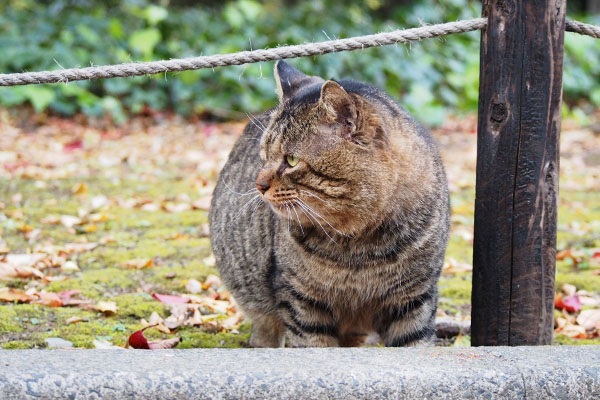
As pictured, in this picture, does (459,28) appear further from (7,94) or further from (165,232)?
(7,94)

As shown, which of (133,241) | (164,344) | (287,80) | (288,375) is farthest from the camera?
(133,241)

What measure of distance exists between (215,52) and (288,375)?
26.9 ft

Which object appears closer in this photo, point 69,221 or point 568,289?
point 568,289

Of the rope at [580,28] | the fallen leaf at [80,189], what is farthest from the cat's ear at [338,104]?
the fallen leaf at [80,189]

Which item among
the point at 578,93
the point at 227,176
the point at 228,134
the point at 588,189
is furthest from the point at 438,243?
the point at 578,93

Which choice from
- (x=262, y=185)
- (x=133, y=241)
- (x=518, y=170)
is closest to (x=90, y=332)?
(x=262, y=185)

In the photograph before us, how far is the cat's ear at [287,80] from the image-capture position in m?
2.91

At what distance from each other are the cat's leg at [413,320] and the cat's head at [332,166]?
0.40 m

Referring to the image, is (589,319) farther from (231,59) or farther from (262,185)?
(231,59)

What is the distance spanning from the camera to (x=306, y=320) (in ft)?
9.37

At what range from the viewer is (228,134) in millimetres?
9055

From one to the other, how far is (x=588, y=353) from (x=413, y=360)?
1.95 ft

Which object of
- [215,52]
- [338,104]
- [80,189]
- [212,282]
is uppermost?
[215,52]

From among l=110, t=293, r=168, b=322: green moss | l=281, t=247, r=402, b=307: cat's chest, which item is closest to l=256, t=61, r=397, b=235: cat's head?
l=281, t=247, r=402, b=307: cat's chest
